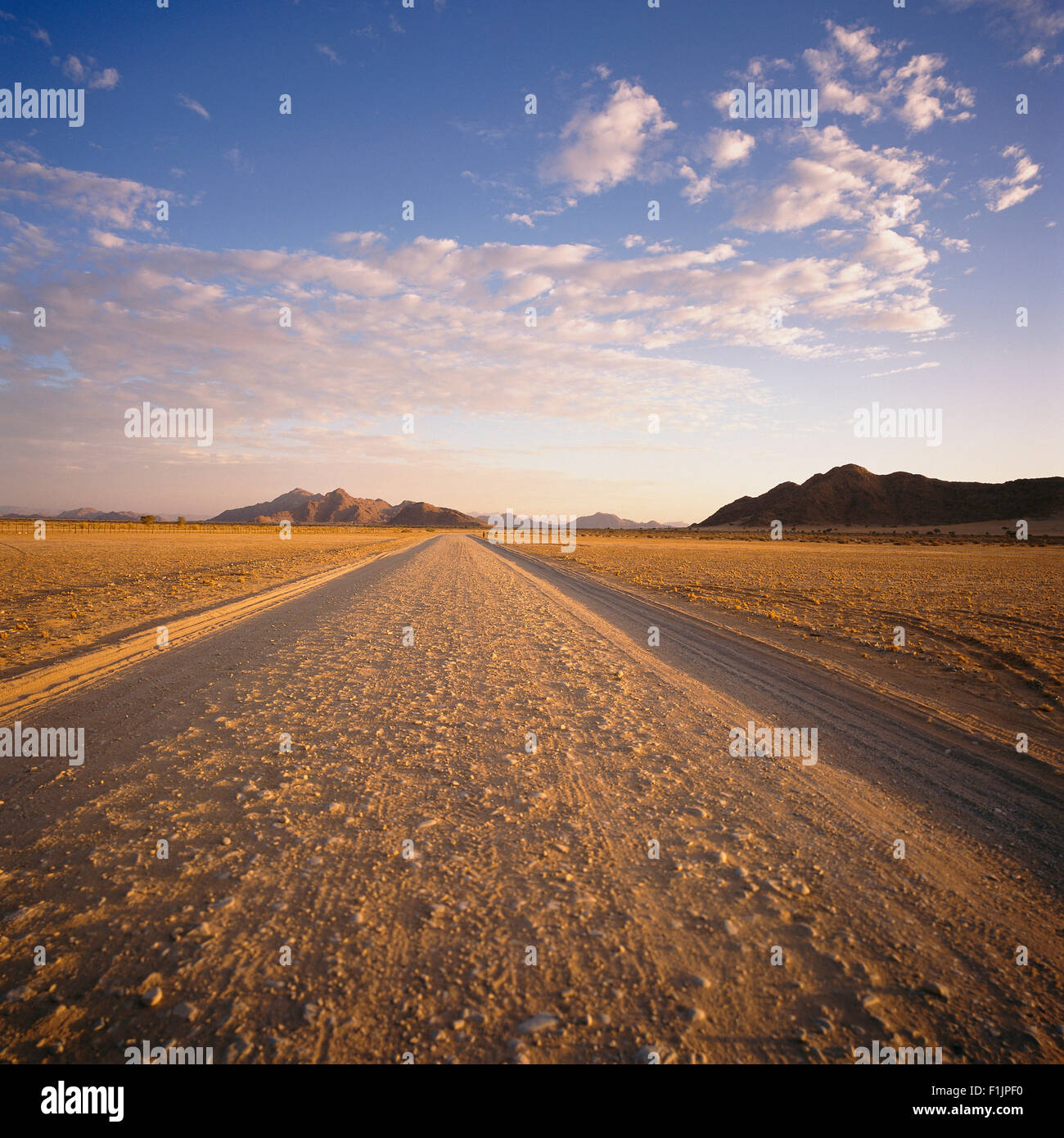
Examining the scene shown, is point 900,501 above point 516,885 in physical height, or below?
above

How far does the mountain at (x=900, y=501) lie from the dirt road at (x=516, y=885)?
168057mm

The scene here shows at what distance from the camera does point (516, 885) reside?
3434mm

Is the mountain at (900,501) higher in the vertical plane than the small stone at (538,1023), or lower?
higher

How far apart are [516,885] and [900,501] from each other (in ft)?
664

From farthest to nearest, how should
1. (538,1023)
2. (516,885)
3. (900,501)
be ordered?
(900,501) < (516,885) < (538,1023)

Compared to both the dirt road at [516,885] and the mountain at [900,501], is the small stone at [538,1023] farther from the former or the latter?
the mountain at [900,501]

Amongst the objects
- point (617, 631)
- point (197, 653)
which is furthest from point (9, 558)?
point (617, 631)

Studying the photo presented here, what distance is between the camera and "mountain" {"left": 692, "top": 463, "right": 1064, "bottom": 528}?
139 metres

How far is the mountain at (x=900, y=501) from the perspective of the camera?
456 feet

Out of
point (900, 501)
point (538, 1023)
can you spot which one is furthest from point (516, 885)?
point (900, 501)

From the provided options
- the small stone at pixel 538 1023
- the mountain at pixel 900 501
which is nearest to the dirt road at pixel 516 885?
the small stone at pixel 538 1023

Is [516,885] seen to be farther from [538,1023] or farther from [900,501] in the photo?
[900,501]

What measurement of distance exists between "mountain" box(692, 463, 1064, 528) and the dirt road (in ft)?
551

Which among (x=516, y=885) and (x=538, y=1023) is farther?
(x=516, y=885)
